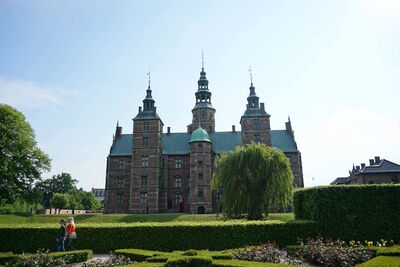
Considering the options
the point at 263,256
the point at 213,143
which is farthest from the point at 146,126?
the point at 263,256

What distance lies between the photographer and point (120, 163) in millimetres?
49156

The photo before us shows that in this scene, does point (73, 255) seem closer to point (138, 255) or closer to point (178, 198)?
point (138, 255)

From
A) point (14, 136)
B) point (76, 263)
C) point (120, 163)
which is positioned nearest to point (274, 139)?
point (120, 163)

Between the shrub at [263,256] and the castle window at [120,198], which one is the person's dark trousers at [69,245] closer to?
the shrub at [263,256]

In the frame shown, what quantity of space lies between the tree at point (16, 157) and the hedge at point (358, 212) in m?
29.9

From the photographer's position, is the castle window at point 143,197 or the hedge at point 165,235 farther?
the castle window at point 143,197

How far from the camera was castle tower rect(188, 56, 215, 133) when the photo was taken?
174ft

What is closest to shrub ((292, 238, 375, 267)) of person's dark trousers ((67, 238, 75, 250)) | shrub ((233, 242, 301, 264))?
shrub ((233, 242, 301, 264))

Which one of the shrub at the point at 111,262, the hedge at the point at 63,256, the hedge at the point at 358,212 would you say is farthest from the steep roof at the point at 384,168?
the hedge at the point at 63,256

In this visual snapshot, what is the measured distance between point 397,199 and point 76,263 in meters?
16.7

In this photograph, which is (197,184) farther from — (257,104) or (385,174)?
(385,174)

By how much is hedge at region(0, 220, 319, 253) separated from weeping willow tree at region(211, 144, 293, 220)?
22.2 feet

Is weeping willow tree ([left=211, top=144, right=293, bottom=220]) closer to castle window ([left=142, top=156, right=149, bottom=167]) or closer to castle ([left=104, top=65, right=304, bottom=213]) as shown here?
castle ([left=104, top=65, right=304, bottom=213])

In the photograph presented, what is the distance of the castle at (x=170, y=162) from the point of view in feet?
144
